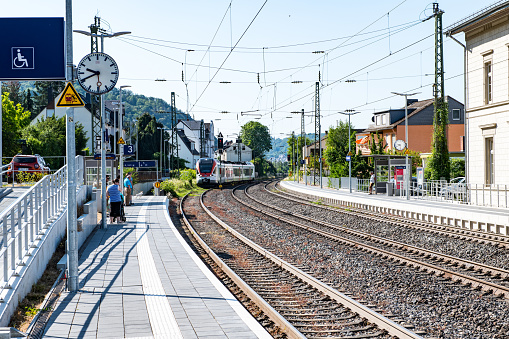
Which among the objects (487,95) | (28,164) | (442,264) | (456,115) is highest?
(456,115)

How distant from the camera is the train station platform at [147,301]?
686 centimetres

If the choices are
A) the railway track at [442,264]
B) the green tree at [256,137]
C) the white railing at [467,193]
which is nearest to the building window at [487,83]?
the white railing at [467,193]

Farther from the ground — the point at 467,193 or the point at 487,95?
the point at 487,95

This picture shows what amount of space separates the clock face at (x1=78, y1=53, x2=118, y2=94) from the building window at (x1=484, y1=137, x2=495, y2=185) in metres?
19.3

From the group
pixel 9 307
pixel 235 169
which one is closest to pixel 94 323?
pixel 9 307

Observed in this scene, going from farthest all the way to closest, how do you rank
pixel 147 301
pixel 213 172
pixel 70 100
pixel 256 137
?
pixel 256 137 < pixel 213 172 < pixel 70 100 < pixel 147 301

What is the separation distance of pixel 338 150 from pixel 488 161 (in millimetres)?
24120

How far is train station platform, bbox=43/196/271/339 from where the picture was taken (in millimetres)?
6855

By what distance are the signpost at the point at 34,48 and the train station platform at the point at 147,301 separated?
4016 mm

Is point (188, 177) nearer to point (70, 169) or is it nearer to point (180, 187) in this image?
point (180, 187)

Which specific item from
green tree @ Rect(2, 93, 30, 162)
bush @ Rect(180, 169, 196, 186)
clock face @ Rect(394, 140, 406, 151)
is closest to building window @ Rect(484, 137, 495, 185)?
clock face @ Rect(394, 140, 406, 151)

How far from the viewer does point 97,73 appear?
1402 cm

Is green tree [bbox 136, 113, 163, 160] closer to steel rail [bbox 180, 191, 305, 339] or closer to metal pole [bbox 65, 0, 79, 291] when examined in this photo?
steel rail [bbox 180, 191, 305, 339]

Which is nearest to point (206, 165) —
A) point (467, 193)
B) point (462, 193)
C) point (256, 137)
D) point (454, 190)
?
point (454, 190)
